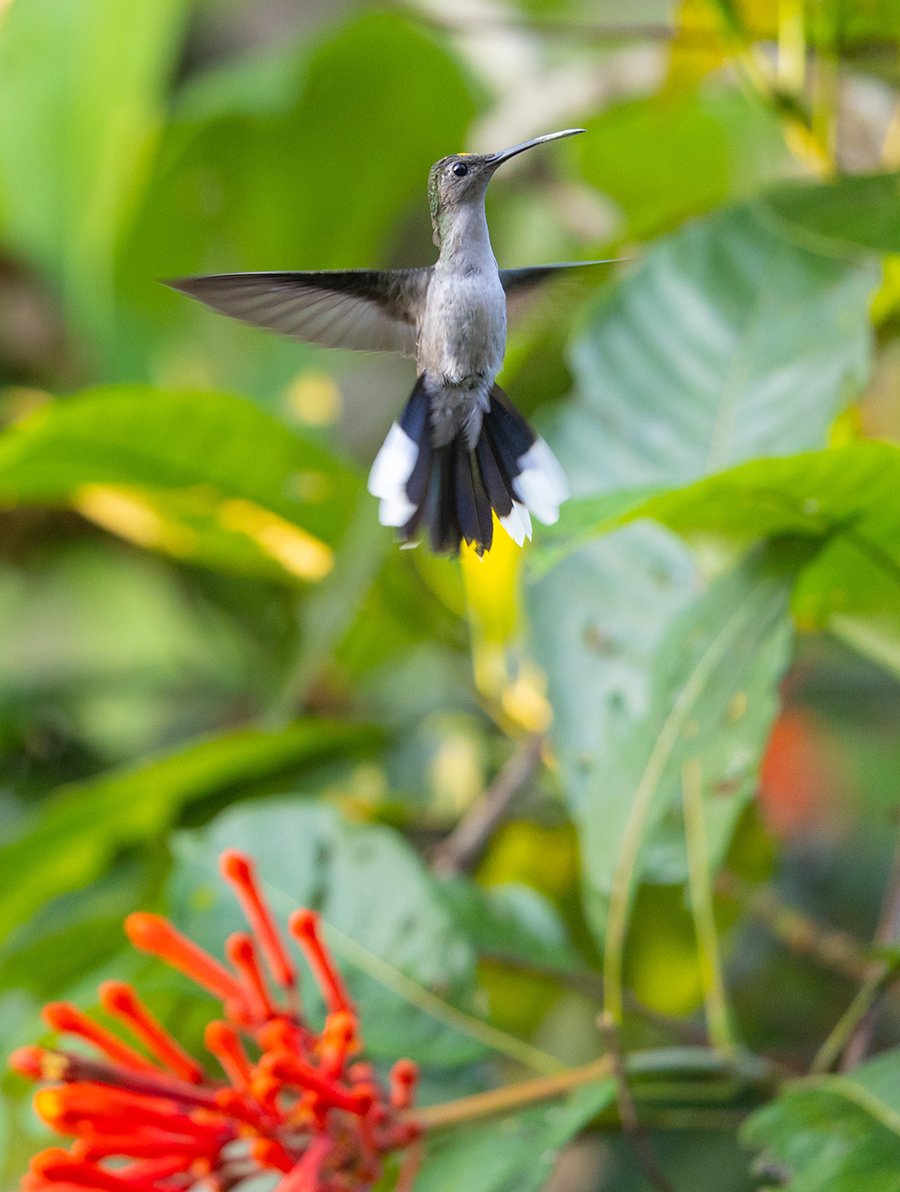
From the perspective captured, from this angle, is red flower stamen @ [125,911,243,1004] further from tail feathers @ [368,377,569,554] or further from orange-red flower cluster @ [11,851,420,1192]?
tail feathers @ [368,377,569,554]

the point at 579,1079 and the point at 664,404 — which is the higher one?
the point at 664,404

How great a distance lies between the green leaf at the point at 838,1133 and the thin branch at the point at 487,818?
0.50m

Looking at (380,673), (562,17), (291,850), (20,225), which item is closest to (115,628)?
(20,225)

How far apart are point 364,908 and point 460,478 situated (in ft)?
1.66

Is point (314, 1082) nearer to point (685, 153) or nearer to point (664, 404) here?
point (664, 404)

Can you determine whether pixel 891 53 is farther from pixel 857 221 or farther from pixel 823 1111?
A: pixel 823 1111

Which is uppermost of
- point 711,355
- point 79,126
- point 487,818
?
point 79,126

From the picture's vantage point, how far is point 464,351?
683 millimetres

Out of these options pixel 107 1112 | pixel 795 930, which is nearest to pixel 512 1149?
pixel 107 1112

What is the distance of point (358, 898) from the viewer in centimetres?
109

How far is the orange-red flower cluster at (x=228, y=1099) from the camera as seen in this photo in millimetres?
771

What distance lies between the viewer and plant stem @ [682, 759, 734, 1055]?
0.98 m

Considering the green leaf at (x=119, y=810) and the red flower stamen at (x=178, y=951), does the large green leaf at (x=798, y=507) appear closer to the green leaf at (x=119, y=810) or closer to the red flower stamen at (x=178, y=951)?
the red flower stamen at (x=178, y=951)

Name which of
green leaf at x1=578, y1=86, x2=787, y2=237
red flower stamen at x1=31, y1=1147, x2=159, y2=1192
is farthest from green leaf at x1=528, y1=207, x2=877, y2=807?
green leaf at x1=578, y1=86, x2=787, y2=237
